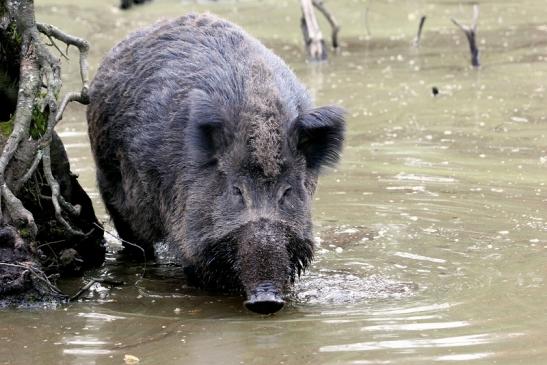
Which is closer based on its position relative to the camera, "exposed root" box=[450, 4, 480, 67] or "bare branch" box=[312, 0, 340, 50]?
"exposed root" box=[450, 4, 480, 67]

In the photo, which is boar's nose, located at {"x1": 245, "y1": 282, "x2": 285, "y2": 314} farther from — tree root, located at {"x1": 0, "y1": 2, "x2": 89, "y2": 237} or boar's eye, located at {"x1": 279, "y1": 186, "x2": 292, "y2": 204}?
tree root, located at {"x1": 0, "y1": 2, "x2": 89, "y2": 237}

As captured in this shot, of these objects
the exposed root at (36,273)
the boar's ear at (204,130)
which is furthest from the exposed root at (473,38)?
the exposed root at (36,273)

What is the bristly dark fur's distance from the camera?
6281mm

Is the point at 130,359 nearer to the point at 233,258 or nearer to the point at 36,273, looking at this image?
the point at 233,258

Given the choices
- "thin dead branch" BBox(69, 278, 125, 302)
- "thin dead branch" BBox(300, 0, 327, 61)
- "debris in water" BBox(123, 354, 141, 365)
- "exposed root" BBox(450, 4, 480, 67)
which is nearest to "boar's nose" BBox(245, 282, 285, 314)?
"debris in water" BBox(123, 354, 141, 365)

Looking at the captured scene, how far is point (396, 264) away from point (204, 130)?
5.39ft

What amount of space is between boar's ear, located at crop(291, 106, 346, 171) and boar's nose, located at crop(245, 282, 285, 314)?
1083mm

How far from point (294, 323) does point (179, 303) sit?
3.16 feet

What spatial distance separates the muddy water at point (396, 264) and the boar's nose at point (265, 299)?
0.13m

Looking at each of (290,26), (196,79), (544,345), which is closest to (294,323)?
(544,345)

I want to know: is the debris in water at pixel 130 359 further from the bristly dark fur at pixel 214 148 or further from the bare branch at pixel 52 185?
the bare branch at pixel 52 185

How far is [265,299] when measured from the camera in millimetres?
5852

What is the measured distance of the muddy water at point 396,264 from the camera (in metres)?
5.55

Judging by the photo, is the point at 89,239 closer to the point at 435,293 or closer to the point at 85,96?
the point at 85,96
